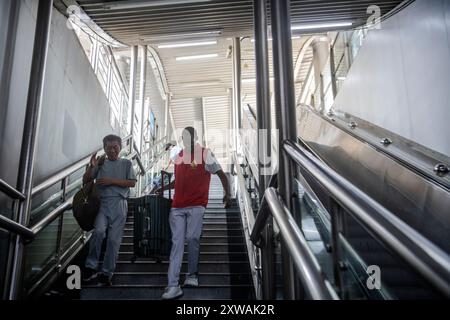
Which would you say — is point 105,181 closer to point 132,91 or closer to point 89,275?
point 89,275

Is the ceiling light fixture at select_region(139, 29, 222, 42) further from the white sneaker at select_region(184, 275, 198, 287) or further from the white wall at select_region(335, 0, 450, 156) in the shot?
the white sneaker at select_region(184, 275, 198, 287)

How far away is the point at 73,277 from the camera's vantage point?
383cm

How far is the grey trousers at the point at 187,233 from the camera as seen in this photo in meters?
3.66

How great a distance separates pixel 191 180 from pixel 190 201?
208mm

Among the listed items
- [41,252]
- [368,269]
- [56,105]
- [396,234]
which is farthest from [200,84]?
[396,234]

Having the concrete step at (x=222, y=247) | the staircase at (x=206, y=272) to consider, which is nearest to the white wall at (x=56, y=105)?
the staircase at (x=206, y=272)

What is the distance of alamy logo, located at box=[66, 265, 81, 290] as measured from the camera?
3.68 meters

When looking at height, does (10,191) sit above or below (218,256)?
above

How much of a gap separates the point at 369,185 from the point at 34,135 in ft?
9.59

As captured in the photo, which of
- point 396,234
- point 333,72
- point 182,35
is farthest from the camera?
point 333,72

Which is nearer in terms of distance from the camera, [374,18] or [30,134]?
[30,134]

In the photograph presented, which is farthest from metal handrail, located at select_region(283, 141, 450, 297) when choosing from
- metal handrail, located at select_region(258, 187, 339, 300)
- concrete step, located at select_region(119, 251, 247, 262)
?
concrete step, located at select_region(119, 251, 247, 262)

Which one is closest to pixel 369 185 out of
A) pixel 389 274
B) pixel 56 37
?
pixel 389 274

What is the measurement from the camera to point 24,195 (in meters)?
3.19
